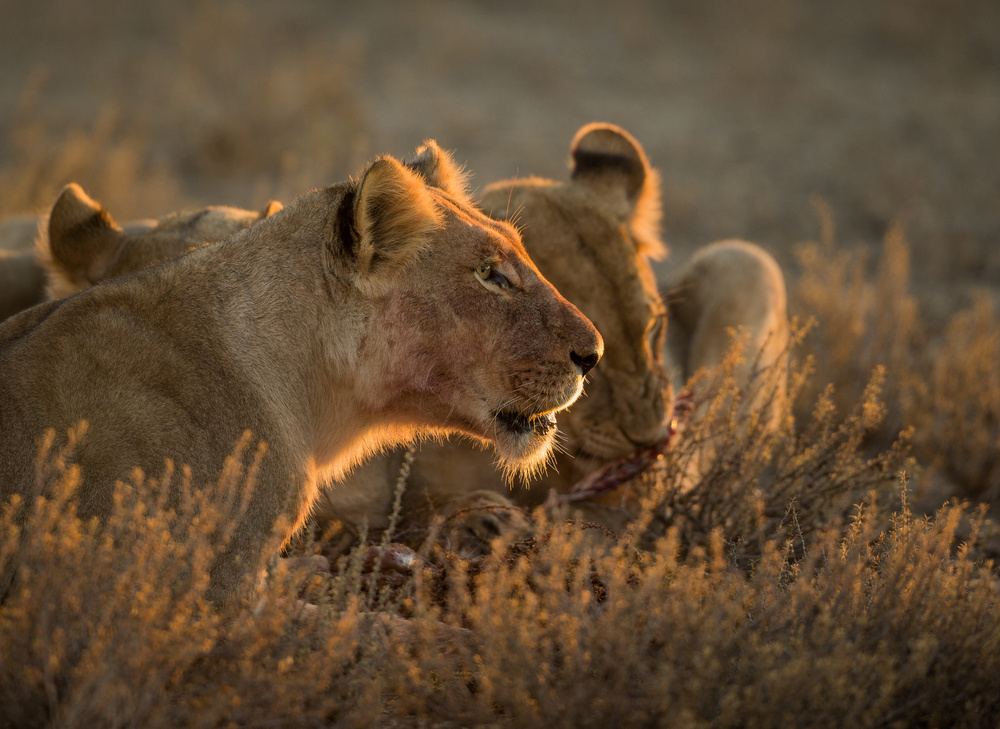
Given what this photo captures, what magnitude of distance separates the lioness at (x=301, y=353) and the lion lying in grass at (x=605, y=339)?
620 millimetres

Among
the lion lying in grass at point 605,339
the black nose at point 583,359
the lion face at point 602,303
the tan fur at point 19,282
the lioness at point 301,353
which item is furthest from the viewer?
the tan fur at point 19,282

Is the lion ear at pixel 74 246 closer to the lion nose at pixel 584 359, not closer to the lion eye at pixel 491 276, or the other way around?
the lion eye at pixel 491 276

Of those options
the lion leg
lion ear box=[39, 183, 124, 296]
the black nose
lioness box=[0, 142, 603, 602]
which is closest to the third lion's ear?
lion ear box=[39, 183, 124, 296]

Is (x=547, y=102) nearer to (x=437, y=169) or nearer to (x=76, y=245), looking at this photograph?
(x=76, y=245)

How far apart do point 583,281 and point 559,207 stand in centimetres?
40

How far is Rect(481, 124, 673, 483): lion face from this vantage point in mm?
3811

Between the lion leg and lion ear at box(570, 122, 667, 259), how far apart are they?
632 mm

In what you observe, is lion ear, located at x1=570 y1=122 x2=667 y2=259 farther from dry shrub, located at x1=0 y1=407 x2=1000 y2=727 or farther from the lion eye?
dry shrub, located at x1=0 y1=407 x2=1000 y2=727

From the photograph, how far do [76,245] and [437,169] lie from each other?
1.51m

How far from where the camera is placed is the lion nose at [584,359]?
2.84 m

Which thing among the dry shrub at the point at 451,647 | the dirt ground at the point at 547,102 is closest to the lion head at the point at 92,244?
the dry shrub at the point at 451,647

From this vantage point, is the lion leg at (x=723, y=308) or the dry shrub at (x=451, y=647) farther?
the lion leg at (x=723, y=308)

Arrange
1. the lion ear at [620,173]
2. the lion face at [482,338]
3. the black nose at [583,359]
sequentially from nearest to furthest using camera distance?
1. the lion face at [482,338]
2. the black nose at [583,359]
3. the lion ear at [620,173]

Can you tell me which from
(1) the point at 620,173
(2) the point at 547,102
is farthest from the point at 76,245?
(2) the point at 547,102
